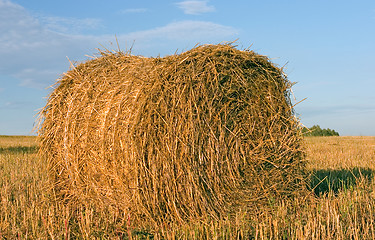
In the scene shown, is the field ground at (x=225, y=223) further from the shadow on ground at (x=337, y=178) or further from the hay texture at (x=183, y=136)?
the shadow on ground at (x=337, y=178)

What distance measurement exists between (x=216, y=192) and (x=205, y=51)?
1.90 m

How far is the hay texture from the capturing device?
14.5 feet

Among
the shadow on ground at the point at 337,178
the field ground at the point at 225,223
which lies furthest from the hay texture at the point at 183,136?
the shadow on ground at the point at 337,178

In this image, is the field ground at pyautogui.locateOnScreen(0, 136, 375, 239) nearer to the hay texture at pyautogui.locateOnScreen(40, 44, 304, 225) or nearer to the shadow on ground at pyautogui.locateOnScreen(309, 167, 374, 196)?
the hay texture at pyautogui.locateOnScreen(40, 44, 304, 225)

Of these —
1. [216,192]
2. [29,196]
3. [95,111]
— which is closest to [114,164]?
[95,111]

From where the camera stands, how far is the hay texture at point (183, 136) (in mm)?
4430

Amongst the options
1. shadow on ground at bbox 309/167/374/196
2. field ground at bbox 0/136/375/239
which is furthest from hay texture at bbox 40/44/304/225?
shadow on ground at bbox 309/167/374/196

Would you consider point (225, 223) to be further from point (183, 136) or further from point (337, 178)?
point (337, 178)

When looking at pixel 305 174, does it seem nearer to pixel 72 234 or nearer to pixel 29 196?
pixel 72 234

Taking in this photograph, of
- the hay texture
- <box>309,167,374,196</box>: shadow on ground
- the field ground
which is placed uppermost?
the hay texture

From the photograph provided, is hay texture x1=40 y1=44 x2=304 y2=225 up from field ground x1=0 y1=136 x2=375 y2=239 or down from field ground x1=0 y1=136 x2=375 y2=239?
up

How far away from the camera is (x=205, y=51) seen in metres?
4.96

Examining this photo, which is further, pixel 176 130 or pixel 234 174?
pixel 234 174

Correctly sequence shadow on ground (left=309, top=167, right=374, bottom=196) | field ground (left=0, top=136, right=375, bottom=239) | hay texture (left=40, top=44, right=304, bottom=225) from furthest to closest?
shadow on ground (left=309, top=167, right=374, bottom=196) < hay texture (left=40, top=44, right=304, bottom=225) < field ground (left=0, top=136, right=375, bottom=239)
